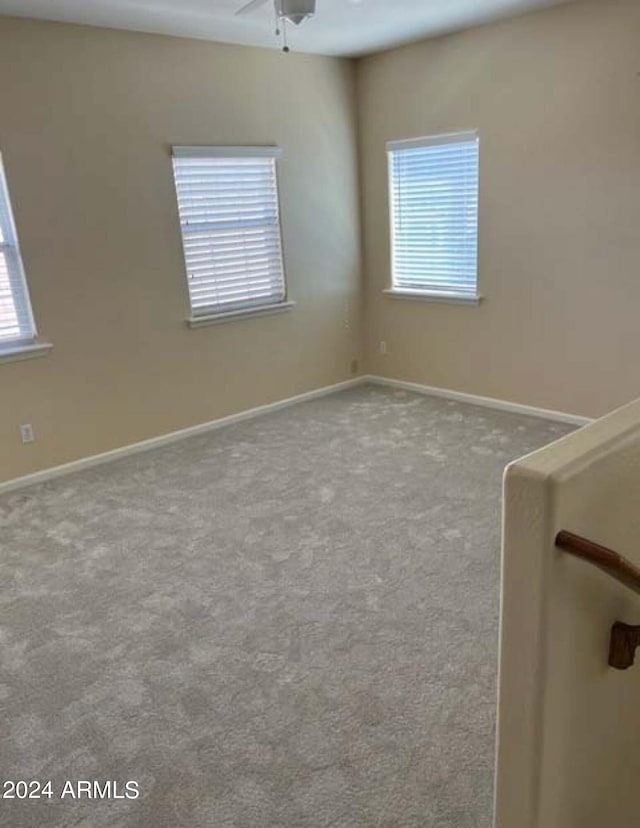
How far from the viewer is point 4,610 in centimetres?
262

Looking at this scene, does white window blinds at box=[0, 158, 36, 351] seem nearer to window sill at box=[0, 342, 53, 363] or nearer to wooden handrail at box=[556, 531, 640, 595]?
window sill at box=[0, 342, 53, 363]

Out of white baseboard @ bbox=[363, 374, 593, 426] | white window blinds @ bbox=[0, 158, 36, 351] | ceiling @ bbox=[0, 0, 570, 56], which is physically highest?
ceiling @ bbox=[0, 0, 570, 56]

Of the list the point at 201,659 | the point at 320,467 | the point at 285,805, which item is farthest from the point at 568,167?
the point at 285,805

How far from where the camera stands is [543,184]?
4.14 meters

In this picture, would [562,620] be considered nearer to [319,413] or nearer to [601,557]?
[601,557]

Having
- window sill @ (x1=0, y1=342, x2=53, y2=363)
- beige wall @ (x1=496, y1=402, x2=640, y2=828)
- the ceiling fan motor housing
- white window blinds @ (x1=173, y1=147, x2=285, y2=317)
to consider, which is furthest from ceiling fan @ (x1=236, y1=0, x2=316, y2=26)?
beige wall @ (x1=496, y1=402, x2=640, y2=828)

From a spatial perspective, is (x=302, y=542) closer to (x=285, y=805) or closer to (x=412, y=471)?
(x=412, y=471)

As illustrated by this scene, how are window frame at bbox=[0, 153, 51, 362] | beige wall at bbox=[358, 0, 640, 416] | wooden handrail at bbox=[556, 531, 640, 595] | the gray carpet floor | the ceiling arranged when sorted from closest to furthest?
1. wooden handrail at bbox=[556, 531, 640, 595]
2. the gray carpet floor
3. the ceiling
4. window frame at bbox=[0, 153, 51, 362]
5. beige wall at bbox=[358, 0, 640, 416]

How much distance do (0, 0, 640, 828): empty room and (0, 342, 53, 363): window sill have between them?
5 cm

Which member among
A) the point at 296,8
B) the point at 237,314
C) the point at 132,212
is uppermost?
the point at 296,8

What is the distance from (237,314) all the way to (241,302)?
0.11 meters

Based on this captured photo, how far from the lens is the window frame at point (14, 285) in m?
3.58

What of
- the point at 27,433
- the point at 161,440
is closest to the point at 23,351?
the point at 27,433

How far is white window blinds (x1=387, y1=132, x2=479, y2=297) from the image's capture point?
4582 mm
